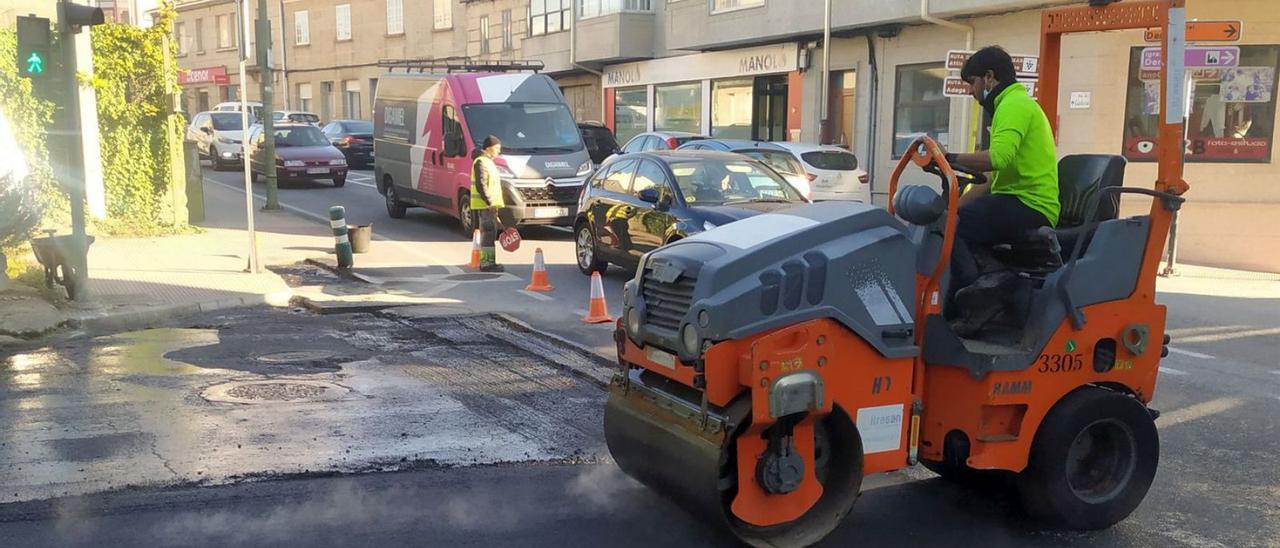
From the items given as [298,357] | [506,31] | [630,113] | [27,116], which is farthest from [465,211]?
[506,31]

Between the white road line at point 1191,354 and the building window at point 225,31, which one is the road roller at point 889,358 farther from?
the building window at point 225,31

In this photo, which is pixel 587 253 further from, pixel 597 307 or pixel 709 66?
pixel 709 66

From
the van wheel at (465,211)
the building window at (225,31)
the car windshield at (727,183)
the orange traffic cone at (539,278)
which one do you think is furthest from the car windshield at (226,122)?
the building window at (225,31)

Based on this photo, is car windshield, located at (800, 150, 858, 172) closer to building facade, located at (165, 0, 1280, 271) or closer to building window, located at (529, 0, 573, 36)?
building facade, located at (165, 0, 1280, 271)

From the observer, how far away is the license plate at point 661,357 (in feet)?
15.2

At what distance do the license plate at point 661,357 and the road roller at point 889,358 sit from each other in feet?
0.05

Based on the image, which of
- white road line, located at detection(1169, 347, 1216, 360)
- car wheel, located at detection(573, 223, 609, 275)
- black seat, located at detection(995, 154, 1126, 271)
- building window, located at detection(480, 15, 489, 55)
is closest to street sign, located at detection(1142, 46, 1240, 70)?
white road line, located at detection(1169, 347, 1216, 360)

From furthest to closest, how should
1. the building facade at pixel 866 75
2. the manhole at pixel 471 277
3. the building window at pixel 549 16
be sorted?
the building window at pixel 549 16, the building facade at pixel 866 75, the manhole at pixel 471 277

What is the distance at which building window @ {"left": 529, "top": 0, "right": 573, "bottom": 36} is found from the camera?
35219 mm

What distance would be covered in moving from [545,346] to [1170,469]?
5025 mm

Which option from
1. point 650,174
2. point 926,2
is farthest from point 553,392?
point 926,2

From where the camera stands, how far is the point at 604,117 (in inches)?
1422

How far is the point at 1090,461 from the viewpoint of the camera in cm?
512

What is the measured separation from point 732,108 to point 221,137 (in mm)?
15021
